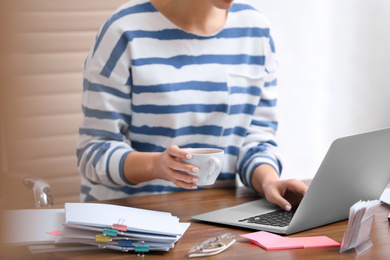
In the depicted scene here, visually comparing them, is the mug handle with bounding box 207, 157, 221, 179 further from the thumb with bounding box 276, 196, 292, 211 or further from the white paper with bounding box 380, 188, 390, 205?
the white paper with bounding box 380, 188, 390, 205

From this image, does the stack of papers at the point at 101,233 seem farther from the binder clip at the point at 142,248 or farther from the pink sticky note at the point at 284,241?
the pink sticky note at the point at 284,241

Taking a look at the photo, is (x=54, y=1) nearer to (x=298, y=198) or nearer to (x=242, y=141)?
(x=242, y=141)

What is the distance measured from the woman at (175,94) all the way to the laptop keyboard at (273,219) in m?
0.10

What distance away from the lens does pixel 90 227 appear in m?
0.72

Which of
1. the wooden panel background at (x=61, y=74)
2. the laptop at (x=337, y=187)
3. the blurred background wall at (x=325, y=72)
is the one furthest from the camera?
the blurred background wall at (x=325, y=72)

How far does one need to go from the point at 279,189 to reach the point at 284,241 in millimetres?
287

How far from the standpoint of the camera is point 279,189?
1070 millimetres

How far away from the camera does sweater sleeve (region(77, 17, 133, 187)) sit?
1205 mm

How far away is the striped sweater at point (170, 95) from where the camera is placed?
1216 mm

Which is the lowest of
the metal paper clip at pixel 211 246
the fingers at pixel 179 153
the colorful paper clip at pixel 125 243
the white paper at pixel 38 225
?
the white paper at pixel 38 225

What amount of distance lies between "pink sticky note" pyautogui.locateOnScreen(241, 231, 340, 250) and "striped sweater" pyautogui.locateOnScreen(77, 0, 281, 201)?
434 millimetres

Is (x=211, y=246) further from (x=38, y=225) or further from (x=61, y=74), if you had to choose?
(x=61, y=74)

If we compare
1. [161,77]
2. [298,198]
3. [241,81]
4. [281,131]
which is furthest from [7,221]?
[281,131]

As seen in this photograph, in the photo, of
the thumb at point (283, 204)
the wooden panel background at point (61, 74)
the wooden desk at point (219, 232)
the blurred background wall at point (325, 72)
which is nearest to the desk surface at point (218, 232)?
the wooden desk at point (219, 232)
